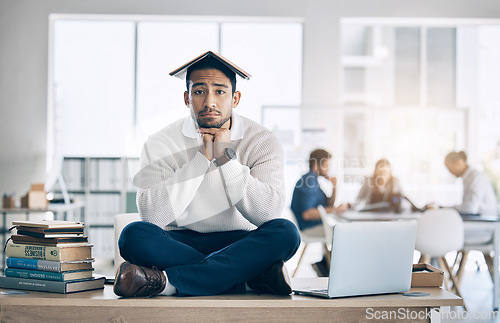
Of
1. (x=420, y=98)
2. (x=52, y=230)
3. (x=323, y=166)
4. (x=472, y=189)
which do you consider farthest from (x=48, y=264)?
(x=420, y=98)

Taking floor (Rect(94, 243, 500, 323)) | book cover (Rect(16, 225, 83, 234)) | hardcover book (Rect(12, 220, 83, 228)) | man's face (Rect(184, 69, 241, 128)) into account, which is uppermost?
man's face (Rect(184, 69, 241, 128))

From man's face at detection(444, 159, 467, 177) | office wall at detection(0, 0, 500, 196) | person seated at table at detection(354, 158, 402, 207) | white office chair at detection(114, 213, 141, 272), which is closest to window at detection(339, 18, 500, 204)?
office wall at detection(0, 0, 500, 196)

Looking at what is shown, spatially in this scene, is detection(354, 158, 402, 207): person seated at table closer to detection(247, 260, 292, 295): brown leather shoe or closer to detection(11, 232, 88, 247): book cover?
detection(247, 260, 292, 295): brown leather shoe

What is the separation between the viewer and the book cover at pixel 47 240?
1.96 m

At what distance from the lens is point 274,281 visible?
6.28 ft

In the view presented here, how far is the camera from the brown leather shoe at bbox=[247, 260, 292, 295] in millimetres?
1899

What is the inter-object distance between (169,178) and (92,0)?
476 centimetres

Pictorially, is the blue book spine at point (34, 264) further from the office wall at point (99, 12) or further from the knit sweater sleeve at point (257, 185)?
the office wall at point (99, 12)

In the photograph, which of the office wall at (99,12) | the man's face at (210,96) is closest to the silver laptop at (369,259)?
the man's face at (210,96)

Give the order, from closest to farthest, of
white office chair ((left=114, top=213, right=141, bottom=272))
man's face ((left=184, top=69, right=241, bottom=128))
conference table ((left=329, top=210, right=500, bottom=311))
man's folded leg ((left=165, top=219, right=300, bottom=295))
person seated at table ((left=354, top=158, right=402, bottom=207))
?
man's folded leg ((left=165, top=219, right=300, bottom=295)) → man's face ((left=184, top=69, right=241, bottom=128)) → white office chair ((left=114, top=213, right=141, bottom=272)) → conference table ((left=329, top=210, right=500, bottom=311)) → person seated at table ((left=354, top=158, right=402, bottom=207))

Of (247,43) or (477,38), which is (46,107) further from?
(477,38)

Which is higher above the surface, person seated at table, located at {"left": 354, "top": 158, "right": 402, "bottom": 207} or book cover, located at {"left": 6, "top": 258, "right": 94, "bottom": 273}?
person seated at table, located at {"left": 354, "top": 158, "right": 402, "bottom": 207}

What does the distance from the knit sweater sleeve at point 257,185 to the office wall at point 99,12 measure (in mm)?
4128

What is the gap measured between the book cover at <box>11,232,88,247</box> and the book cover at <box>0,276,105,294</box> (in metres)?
0.13
